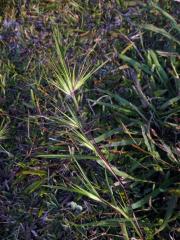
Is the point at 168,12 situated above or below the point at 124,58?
above

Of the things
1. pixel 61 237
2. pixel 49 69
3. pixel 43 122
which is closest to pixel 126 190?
pixel 61 237

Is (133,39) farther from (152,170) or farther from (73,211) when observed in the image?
(73,211)

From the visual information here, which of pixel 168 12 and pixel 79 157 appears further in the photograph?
pixel 168 12

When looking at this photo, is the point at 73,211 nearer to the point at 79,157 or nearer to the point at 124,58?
the point at 79,157

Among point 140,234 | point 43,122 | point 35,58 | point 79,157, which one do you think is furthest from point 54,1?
point 140,234

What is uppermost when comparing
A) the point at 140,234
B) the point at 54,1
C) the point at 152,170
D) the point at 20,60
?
the point at 54,1

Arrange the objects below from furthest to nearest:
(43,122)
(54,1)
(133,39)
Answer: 1. (54,1)
2. (133,39)
3. (43,122)

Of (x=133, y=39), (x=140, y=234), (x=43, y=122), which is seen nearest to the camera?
(x=140, y=234)
